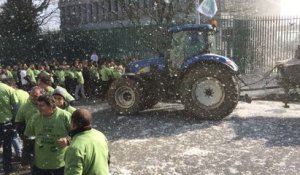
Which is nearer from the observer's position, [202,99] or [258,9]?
[202,99]

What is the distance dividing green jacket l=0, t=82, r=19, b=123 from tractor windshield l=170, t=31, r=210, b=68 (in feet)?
17.0

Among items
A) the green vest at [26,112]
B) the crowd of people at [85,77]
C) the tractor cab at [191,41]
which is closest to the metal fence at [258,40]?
the crowd of people at [85,77]

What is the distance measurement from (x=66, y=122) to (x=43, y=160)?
0.52 meters

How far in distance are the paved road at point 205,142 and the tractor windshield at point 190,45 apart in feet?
5.26

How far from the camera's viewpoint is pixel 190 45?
11.9 m

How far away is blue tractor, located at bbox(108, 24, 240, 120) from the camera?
36.9ft

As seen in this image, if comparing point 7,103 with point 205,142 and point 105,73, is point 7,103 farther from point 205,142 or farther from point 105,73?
point 105,73

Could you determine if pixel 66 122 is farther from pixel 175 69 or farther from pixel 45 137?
pixel 175 69

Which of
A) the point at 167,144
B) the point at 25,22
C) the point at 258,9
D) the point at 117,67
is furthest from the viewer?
the point at 258,9

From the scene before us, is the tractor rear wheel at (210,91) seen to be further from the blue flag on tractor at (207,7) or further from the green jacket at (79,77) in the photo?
the green jacket at (79,77)

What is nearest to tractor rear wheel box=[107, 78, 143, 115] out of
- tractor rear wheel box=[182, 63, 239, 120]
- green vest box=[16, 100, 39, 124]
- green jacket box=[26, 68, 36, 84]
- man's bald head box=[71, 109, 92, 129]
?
tractor rear wheel box=[182, 63, 239, 120]

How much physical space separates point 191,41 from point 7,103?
5530 millimetres

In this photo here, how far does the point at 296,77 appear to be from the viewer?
11000mm

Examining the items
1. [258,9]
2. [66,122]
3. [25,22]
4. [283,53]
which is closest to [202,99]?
[66,122]
